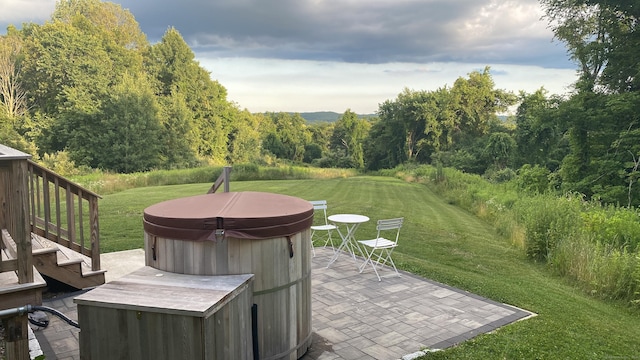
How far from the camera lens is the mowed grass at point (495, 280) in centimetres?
385

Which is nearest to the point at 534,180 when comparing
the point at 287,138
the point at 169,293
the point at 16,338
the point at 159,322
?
the point at 169,293

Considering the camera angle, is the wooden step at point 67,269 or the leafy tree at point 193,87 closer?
the wooden step at point 67,269

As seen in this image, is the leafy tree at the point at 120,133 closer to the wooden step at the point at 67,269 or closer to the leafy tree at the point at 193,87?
the leafy tree at the point at 193,87

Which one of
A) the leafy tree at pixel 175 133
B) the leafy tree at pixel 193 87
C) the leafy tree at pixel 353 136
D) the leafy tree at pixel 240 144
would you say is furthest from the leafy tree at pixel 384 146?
the leafy tree at pixel 175 133

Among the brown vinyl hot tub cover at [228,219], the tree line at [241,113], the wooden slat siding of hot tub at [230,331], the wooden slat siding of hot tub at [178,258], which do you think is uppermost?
the tree line at [241,113]

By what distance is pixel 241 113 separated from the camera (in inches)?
1624

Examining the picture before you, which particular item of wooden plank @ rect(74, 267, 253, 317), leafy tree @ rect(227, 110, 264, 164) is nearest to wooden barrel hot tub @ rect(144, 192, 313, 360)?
wooden plank @ rect(74, 267, 253, 317)

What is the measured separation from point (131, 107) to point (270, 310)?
88.9 ft

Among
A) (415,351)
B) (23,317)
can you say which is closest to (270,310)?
(415,351)

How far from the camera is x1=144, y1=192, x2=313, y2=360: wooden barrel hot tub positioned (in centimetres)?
301

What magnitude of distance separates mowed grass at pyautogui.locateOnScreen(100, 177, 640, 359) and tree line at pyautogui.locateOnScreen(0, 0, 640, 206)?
9.26 m

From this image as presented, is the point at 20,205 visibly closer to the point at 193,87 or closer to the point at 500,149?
the point at 500,149

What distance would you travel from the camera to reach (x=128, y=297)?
2.59 m

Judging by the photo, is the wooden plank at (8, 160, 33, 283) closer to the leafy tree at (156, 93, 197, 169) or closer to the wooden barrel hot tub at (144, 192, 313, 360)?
the wooden barrel hot tub at (144, 192, 313, 360)
